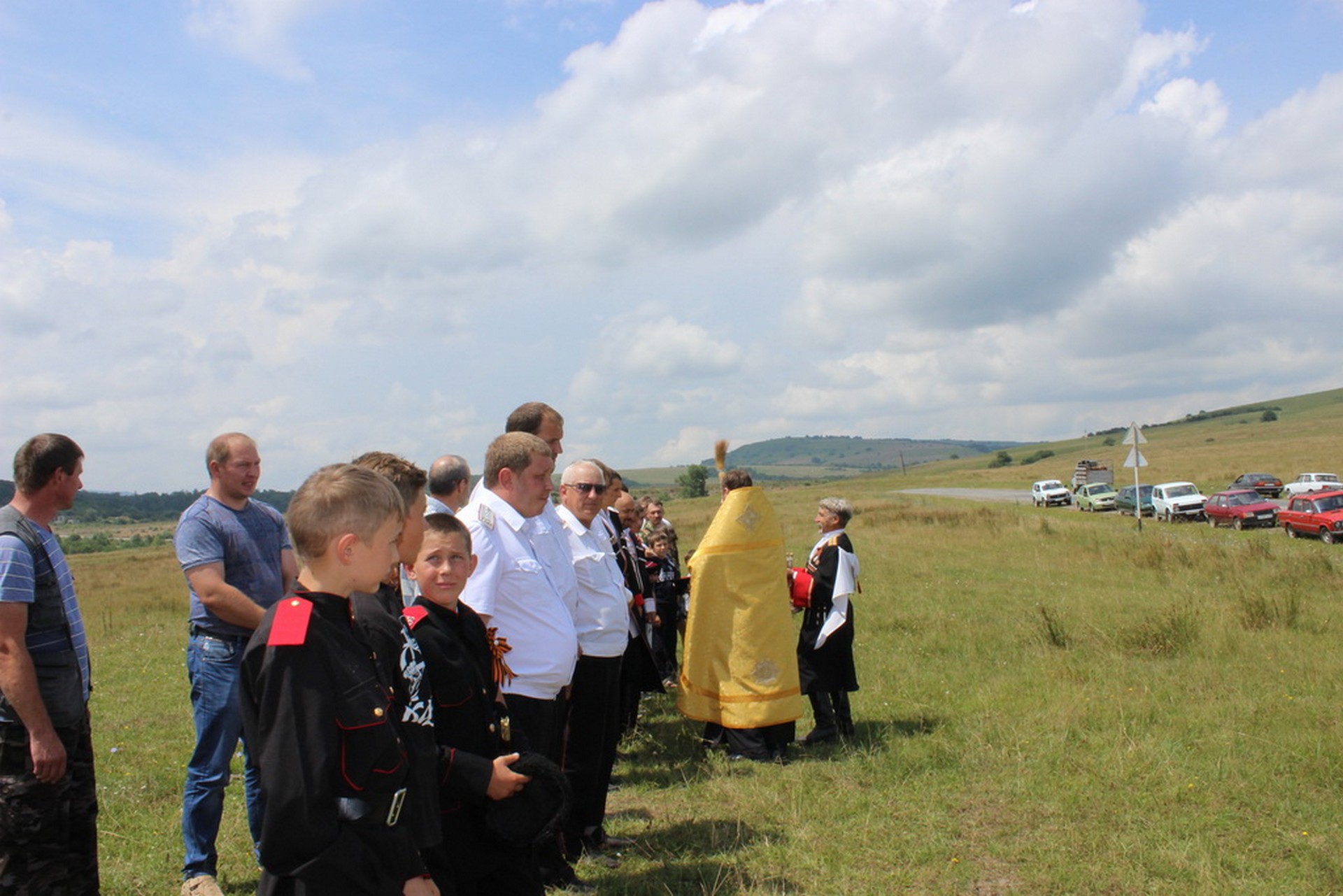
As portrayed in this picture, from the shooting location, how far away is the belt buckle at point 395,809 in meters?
2.22

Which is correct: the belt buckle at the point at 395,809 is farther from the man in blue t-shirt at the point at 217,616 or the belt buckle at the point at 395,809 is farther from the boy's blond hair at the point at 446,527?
the man in blue t-shirt at the point at 217,616

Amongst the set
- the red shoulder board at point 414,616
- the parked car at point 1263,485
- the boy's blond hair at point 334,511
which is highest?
the boy's blond hair at point 334,511

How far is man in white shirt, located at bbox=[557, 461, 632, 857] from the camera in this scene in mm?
4473

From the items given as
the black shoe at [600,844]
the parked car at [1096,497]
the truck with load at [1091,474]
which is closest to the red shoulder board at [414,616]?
the black shoe at [600,844]

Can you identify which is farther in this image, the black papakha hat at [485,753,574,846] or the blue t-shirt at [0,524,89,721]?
the blue t-shirt at [0,524,89,721]

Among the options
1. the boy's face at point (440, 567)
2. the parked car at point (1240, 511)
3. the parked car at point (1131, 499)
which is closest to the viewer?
the boy's face at point (440, 567)

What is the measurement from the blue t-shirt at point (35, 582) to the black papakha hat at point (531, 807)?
1.77m

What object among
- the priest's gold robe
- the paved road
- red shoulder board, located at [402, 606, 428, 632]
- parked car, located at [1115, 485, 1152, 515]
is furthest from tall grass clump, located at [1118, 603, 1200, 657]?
the paved road

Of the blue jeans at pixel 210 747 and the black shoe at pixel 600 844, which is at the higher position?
the blue jeans at pixel 210 747

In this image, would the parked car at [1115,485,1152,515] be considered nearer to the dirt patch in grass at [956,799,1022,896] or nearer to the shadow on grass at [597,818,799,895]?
the dirt patch in grass at [956,799,1022,896]

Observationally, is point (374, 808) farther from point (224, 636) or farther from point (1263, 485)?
point (1263, 485)

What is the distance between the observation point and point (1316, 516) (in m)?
24.4

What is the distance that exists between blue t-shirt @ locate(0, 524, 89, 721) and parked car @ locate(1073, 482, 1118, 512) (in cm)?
4326

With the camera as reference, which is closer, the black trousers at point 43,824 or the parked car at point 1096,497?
the black trousers at point 43,824
